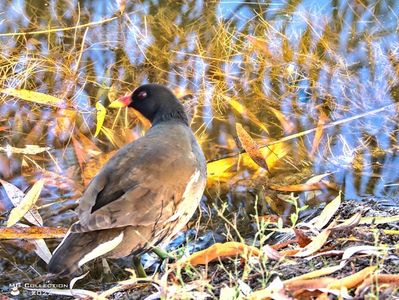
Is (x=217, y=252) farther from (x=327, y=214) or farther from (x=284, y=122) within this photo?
(x=284, y=122)

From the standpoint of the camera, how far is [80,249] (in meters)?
3.07

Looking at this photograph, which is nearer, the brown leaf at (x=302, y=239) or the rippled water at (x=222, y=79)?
the brown leaf at (x=302, y=239)

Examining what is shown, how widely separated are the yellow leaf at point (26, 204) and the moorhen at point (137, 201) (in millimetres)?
683

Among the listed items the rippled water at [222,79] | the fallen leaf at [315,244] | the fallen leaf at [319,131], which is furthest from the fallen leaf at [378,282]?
the fallen leaf at [319,131]

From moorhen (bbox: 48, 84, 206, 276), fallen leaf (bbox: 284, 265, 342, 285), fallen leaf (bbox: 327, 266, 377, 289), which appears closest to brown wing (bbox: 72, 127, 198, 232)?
moorhen (bbox: 48, 84, 206, 276)

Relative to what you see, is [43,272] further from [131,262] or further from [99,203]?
[99,203]

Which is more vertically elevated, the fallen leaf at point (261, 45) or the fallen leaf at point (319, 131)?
the fallen leaf at point (261, 45)

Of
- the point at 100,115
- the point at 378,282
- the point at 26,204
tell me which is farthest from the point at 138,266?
the point at 100,115

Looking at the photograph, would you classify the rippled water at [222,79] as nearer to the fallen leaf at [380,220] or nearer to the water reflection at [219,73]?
the water reflection at [219,73]

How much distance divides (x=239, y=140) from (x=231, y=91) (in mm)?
584

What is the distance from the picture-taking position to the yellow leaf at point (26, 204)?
152 inches

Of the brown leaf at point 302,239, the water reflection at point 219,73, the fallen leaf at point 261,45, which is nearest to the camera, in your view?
the brown leaf at point 302,239

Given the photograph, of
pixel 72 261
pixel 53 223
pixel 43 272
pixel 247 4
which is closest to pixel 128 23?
pixel 247 4

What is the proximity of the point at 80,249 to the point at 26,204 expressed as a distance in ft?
3.14
